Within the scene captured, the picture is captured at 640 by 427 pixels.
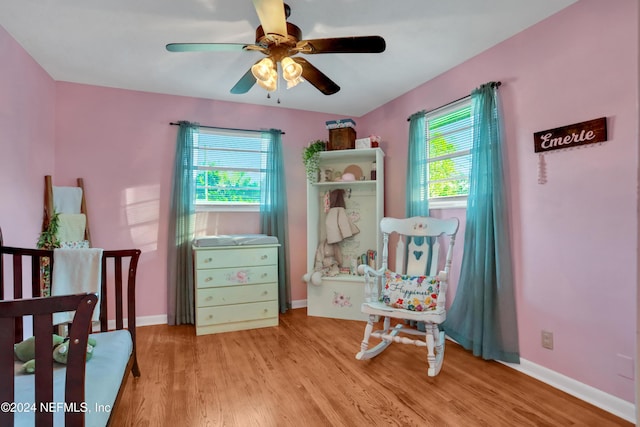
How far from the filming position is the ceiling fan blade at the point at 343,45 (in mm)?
1680

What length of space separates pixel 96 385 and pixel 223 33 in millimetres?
2172

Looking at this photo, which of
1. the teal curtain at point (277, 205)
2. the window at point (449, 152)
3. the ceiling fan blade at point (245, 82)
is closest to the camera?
the ceiling fan blade at point (245, 82)

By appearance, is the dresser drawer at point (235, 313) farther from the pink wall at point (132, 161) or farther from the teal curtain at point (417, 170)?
the teal curtain at point (417, 170)

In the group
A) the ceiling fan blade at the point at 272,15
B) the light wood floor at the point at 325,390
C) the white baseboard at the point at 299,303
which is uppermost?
the ceiling fan blade at the point at 272,15

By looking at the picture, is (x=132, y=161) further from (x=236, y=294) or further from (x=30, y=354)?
(x=30, y=354)

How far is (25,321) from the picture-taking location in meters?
2.22

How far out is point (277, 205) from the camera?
3.72m

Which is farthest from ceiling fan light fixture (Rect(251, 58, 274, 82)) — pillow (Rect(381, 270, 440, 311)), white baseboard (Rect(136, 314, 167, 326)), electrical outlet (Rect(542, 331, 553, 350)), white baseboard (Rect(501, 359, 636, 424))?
white baseboard (Rect(136, 314, 167, 326))

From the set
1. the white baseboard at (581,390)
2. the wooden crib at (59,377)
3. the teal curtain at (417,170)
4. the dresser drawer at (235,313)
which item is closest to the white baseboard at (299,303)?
the dresser drawer at (235,313)

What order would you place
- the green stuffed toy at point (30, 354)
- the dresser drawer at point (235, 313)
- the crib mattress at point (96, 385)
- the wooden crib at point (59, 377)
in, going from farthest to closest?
the dresser drawer at point (235, 313) → the green stuffed toy at point (30, 354) → the crib mattress at point (96, 385) → the wooden crib at point (59, 377)

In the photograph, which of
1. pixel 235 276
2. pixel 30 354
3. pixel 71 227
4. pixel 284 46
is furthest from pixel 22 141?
pixel 284 46

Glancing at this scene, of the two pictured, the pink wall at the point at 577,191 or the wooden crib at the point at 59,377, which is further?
the pink wall at the point at 577,191

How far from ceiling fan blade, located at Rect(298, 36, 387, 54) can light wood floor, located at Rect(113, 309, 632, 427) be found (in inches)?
78.5

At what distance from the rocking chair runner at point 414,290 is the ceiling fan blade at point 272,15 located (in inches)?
69.6
